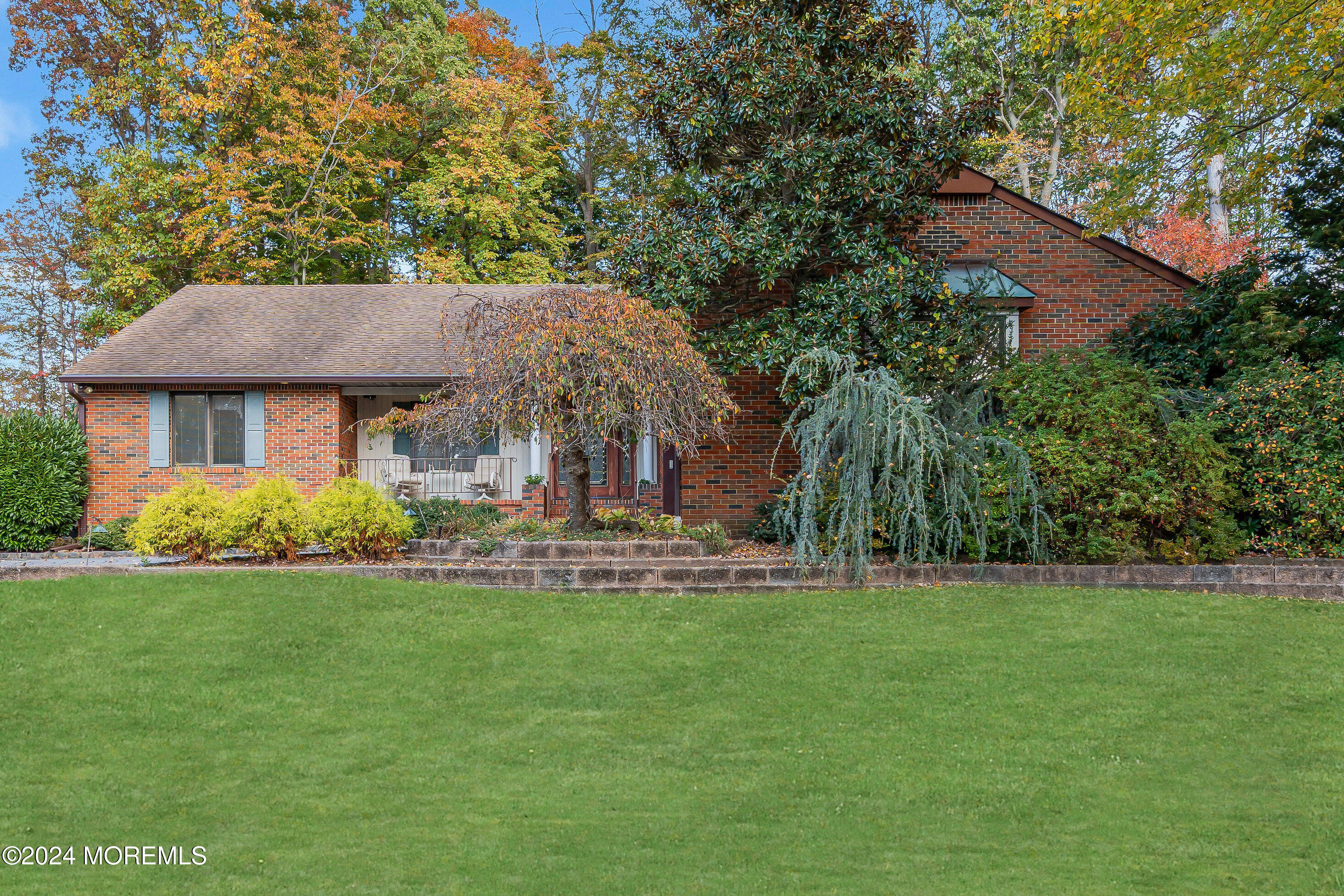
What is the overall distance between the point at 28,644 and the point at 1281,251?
15.8m

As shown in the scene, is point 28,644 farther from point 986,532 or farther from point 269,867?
point 986,532

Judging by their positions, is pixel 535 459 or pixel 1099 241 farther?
pixel 535 459

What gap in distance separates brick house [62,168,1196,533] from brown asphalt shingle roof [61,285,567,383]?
0.05m

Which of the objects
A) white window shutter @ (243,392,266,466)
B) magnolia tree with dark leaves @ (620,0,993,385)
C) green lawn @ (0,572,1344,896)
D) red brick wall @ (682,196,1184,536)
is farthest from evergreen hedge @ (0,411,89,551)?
red brick wall @ (682,196,1184,536)

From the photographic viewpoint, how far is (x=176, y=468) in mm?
16688

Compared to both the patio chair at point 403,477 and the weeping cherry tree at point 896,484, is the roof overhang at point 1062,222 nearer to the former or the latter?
the weeping cherry tree at point 896,484

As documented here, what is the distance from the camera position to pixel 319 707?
6.58 metres

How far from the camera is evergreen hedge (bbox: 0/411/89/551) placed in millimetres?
14383

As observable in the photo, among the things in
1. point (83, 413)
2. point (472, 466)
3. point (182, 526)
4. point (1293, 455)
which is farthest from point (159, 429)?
point (1293, 455)

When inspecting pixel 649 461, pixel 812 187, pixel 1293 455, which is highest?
pixel 812 187

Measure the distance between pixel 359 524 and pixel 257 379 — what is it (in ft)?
21.5

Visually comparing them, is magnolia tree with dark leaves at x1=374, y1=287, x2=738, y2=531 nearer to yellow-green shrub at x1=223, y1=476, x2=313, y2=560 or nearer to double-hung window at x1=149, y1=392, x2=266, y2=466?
yellow-green shrub at x1=223, y1=476, x2=313, y2=560

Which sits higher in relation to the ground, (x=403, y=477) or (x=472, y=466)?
(x=472, y=466)

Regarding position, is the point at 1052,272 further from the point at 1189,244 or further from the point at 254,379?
the point at 1189,244
